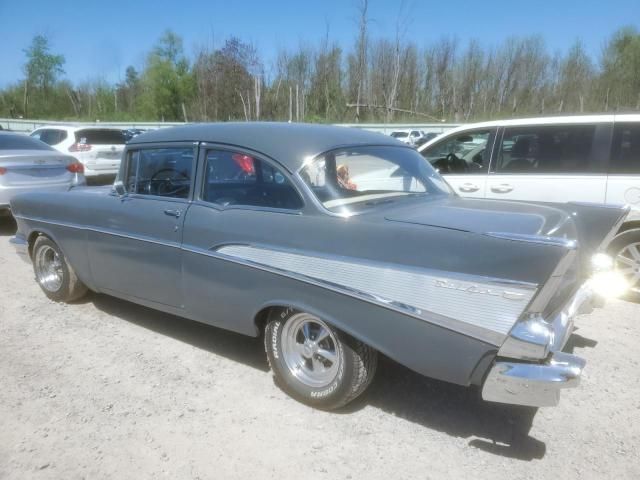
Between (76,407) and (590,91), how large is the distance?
Answer: 1939 inches

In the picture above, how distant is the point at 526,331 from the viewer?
7.30ft

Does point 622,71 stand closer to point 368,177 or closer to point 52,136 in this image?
point 52,136

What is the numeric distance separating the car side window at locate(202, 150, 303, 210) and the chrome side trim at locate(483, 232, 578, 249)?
1281 mm

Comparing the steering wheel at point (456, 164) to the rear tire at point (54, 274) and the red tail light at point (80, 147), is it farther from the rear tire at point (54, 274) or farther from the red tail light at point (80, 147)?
the red tail light at point (80, 147)

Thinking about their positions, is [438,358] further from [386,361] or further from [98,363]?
[98,363]

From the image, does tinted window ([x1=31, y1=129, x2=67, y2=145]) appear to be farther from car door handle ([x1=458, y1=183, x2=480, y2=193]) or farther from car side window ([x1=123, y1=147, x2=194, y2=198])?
car door handle ([x1=458, y1=183, x2=480, y2=193])

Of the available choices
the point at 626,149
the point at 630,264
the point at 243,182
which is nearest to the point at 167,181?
the point at 243,182

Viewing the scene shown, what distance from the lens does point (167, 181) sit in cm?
385

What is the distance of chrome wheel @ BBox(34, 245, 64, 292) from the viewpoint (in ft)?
15.4

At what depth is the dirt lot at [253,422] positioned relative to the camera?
2473mm

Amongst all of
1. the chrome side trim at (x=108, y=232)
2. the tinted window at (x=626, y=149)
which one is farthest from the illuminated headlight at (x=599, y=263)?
the chrome side trim at (x=108, y=232)

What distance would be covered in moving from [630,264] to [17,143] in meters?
8.99

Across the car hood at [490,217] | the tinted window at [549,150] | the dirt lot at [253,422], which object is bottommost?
Result: the dirt lot at [253,422]

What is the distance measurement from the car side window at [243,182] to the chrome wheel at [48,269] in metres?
2.17
